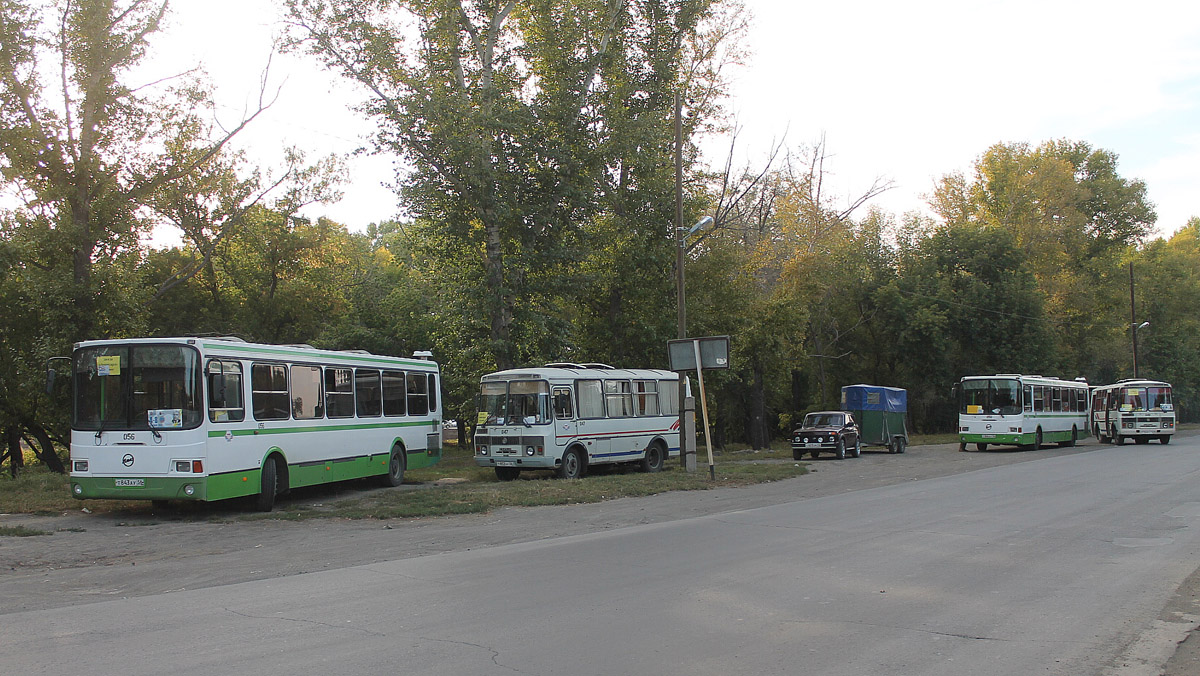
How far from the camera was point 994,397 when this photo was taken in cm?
3531

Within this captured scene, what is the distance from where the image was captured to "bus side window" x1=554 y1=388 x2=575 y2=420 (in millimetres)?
21438

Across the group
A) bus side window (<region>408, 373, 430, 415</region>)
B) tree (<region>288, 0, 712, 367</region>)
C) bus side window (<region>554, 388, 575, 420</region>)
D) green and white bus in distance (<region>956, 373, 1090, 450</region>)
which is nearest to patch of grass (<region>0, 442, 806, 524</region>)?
bus side window (<region>554, 388, 575, 420</region>)

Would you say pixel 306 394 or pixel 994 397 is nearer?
pixel 306 394

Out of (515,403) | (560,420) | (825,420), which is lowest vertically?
(825,420)

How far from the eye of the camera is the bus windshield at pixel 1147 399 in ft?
135

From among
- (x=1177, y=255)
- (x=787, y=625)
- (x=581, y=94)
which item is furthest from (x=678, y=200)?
(x=1177, y=255)

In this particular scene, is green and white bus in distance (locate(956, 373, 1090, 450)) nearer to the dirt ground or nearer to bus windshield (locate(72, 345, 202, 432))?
the dirt ground

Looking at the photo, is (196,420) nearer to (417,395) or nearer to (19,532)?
(19,532)

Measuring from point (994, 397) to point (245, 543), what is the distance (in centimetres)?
3124

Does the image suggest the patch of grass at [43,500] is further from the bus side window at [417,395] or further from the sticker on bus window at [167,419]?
the bus side window at [417,395]

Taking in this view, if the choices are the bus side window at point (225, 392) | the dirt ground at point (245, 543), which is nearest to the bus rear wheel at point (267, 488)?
the dirt ground at point (245, 543)

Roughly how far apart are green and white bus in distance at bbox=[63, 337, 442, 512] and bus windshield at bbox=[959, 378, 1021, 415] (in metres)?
27.7

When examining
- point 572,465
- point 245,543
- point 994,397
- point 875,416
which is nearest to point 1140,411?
point 994,397

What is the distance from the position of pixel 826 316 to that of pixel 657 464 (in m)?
25.9
